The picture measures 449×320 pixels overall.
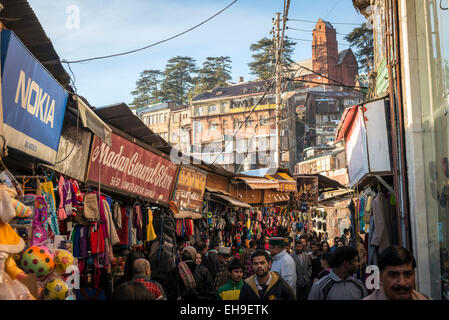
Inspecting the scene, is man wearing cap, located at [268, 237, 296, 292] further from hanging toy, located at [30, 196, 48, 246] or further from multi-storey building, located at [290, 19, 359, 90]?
multi-storey building, located at [290, 19, 359, 90]

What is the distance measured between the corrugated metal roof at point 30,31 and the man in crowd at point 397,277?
5011 millimetres

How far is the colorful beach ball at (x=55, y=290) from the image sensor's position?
551cm

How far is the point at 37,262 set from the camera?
5176mm

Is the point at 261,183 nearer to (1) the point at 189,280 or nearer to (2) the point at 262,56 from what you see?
(1) the point at 189,280

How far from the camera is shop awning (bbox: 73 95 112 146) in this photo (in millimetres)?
7576

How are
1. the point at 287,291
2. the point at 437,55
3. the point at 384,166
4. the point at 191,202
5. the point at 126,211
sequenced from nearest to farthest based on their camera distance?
the point at 287,291 < the point at 437,55 < the point at 384,166 < the point at 126,211 < the point at 191,202

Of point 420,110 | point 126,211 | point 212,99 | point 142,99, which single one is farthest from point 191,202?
point 142,99

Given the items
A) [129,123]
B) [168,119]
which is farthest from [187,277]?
[168,119]

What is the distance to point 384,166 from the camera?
986 centimetres

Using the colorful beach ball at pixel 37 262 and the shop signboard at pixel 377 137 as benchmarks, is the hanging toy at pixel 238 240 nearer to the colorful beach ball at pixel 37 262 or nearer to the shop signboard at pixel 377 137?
the shop signboard at pixel 377 137

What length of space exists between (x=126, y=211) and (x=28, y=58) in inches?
207

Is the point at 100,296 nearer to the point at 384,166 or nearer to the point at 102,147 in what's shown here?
the point at 102,147

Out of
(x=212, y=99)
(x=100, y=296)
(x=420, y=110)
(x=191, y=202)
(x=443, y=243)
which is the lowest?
(x=100, y=296)

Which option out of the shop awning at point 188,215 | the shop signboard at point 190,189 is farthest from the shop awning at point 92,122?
the shop signboard at point 190,189
